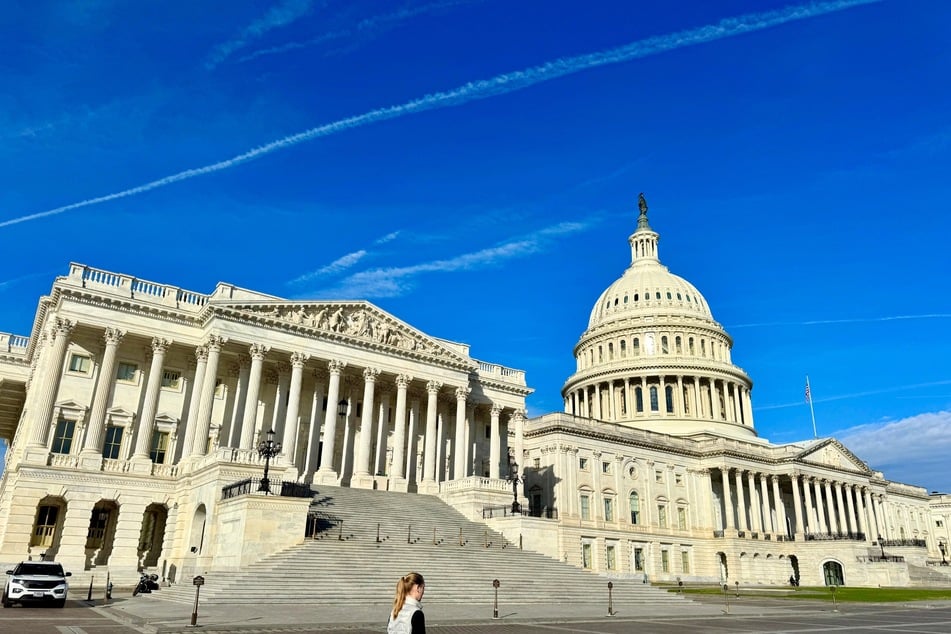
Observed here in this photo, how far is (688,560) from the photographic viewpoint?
81.6 meters

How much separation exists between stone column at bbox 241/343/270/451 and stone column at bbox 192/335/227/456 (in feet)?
7.30

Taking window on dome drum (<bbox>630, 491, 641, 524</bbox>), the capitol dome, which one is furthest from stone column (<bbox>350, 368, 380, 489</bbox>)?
the capitol dome

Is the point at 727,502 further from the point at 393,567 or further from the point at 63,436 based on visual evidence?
the point at 63,436

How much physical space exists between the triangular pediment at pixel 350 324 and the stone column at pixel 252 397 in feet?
7.01

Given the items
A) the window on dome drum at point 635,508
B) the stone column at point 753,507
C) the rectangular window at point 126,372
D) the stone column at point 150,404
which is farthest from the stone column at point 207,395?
the stone column at point 753,507

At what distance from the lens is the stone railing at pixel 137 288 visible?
45969 millimetres

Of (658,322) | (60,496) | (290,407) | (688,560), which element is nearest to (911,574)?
(688,560)

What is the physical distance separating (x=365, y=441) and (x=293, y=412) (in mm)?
6152

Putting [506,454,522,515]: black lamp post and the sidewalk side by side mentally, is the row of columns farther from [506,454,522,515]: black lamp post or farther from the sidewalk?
the sidewalk

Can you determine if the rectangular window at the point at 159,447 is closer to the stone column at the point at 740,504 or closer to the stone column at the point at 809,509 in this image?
the stone column at the point at 740,504

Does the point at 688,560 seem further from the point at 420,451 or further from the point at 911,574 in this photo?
the point at 420,451

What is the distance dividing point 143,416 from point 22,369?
2191 centimetres

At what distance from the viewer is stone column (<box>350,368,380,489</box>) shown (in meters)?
51.2

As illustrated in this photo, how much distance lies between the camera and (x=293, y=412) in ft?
160
